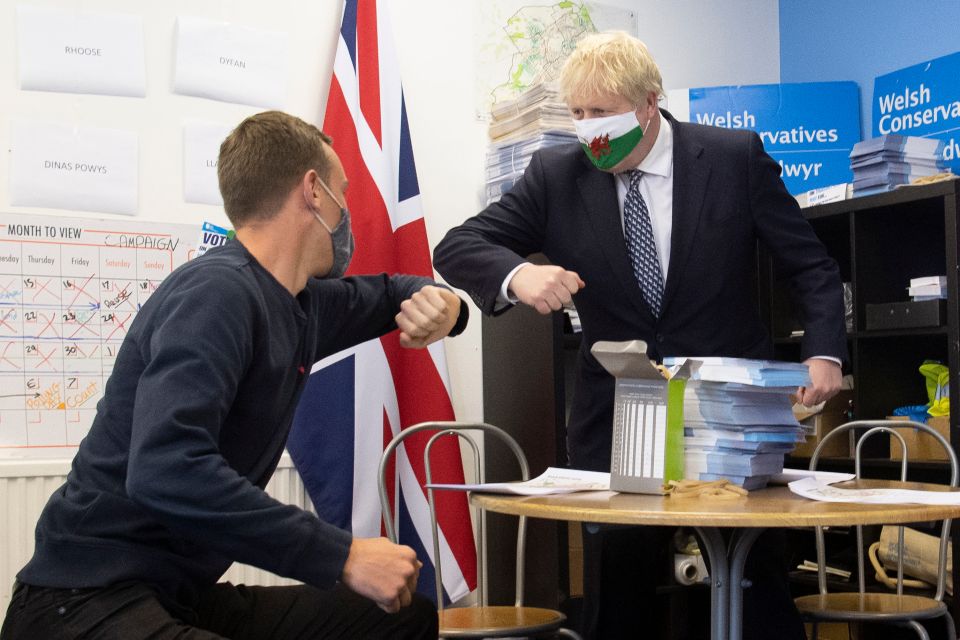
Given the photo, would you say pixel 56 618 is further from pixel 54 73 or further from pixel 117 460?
pixel 54 73

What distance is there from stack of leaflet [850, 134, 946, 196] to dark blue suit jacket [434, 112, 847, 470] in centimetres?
132

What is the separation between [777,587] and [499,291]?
2.61 ft

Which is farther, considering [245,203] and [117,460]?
[245,203]

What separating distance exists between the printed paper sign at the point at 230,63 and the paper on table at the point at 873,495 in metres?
2.10

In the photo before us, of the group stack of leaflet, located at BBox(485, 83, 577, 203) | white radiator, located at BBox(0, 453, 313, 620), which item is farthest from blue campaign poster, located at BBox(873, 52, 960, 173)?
white radiator, located at BBox(0, 453, 313, 620)

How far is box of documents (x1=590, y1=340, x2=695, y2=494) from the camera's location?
1771 mm

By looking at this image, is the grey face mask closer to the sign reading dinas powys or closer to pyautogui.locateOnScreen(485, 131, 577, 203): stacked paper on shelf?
pyautogui.locateOnScreen(485, 131, 577, 203): stacked paper on shelf

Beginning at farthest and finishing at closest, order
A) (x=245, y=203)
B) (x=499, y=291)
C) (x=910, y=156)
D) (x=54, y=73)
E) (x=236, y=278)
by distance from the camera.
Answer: (x=910, y=156) < (x=54, y=73) < (x=499, y=291) < (x=245, y=203) < (x=236, y=278)

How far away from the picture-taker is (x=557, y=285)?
77.4 inches

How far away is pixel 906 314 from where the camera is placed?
11.2ft

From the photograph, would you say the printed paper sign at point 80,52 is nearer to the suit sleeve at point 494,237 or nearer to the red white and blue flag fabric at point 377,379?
the red white and blue flag fabric at point 377,379

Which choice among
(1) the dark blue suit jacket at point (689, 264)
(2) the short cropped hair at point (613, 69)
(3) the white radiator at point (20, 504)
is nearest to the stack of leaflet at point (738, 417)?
(1) the dark blue suit jacket at point (689, 264)

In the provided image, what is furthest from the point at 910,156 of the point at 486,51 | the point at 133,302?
the point at 133,302

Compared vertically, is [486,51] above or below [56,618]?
above
